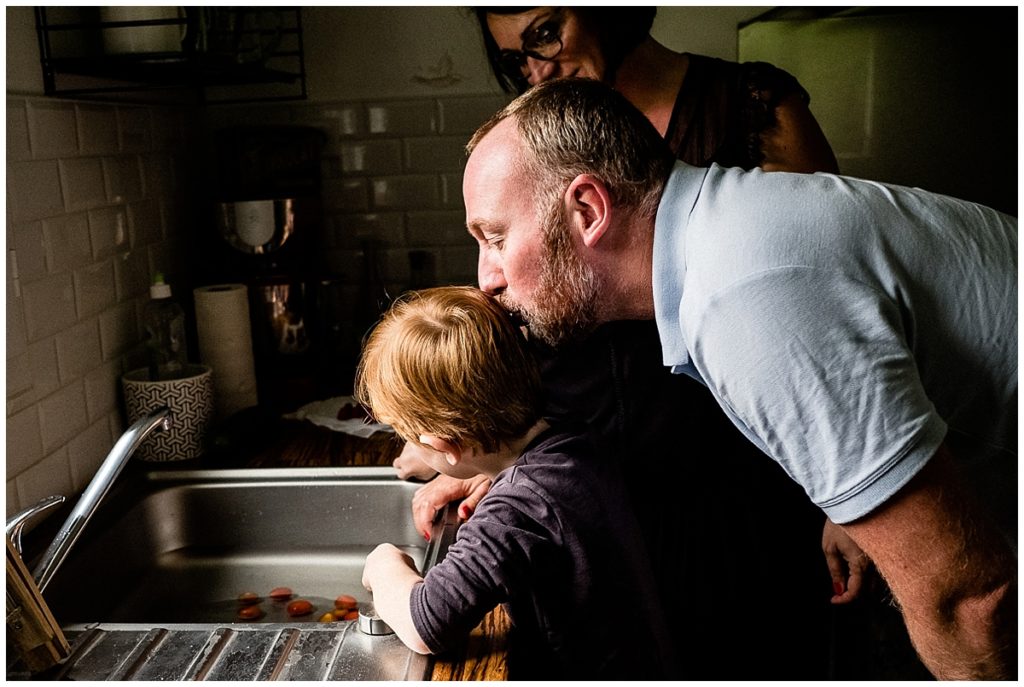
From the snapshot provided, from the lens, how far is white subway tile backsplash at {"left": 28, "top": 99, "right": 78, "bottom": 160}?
4.69 feet

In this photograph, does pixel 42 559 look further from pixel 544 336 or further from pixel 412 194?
pixel 412 194

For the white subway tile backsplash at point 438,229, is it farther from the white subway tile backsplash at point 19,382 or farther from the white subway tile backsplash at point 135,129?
the white subway tile backsplash at point 19,382

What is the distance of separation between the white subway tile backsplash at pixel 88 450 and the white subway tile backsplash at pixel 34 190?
363mm

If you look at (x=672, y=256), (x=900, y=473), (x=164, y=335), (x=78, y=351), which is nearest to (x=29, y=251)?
(x=78, y=351)

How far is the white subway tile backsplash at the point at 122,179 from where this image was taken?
169cm

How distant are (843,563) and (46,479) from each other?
1284 millimetres

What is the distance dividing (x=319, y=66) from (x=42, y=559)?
141 centimetres

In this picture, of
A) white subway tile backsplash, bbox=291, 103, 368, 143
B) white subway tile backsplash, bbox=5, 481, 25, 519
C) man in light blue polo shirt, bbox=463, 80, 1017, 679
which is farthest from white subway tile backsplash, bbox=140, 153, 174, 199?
man in light blue polo shirt, bbox=463, 80, 1017, 679

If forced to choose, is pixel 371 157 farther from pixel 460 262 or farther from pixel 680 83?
pixel 680 83

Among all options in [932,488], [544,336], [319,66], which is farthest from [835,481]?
[319,66]

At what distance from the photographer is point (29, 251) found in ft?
4.57

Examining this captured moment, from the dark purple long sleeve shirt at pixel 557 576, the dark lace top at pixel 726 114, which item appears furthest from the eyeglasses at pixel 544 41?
the dark purple long sleeve shirt at pixel 557 576

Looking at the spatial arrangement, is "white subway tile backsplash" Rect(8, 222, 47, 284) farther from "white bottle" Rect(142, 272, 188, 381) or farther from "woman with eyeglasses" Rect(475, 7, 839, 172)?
"woman with eyeglasses" Rect(475, 7, 839, 172)

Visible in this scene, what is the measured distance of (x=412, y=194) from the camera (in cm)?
229
